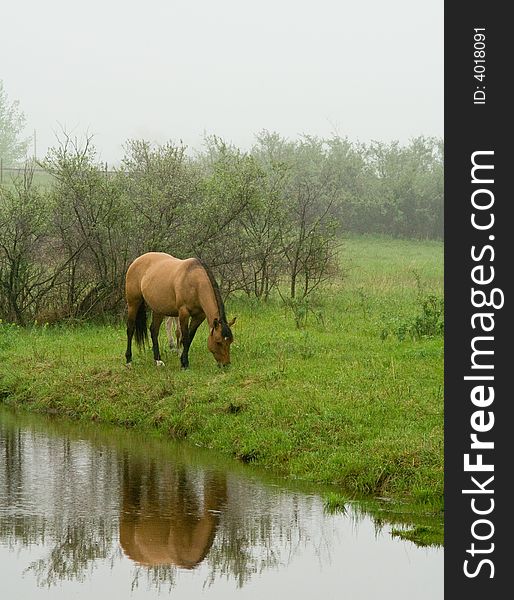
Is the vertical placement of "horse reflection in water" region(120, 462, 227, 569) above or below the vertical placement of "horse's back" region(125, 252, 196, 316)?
below

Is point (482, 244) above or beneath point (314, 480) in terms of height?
above

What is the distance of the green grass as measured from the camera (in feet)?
33.3

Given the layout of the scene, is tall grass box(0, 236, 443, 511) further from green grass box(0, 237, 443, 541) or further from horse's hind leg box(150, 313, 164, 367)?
horse's hind leg box(150, 313, 164, 367)

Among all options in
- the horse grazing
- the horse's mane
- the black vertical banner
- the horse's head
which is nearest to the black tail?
the horse grazing

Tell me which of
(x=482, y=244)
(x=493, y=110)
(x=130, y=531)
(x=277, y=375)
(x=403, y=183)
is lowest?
(x=130, y=531)

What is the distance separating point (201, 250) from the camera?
21.1 meters

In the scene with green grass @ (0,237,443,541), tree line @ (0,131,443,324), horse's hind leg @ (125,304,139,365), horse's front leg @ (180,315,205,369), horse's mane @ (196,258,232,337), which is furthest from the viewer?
tree line @ (0,131,443,324)

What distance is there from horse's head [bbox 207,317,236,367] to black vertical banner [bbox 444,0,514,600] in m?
6.05

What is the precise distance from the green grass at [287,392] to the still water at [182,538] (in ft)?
1.95

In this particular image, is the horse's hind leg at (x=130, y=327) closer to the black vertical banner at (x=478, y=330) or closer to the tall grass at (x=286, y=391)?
the tall grass at (x=286, y=391)

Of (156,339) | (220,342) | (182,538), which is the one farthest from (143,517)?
(156,339)

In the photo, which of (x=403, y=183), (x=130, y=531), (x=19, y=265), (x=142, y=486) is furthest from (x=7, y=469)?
(x=403, y=183)

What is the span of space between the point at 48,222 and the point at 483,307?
13.6 metres

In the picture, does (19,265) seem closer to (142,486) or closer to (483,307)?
(142,486)
